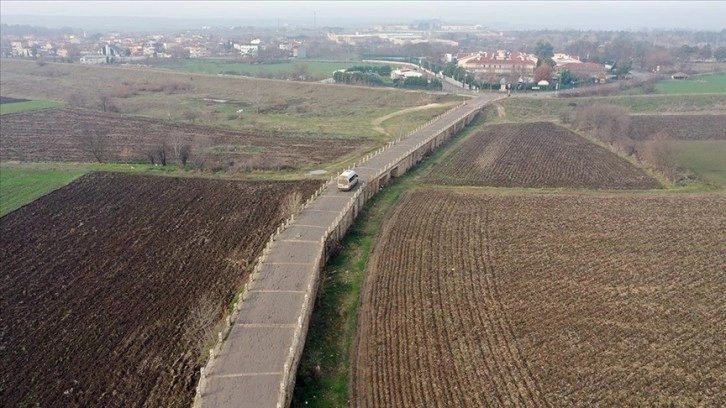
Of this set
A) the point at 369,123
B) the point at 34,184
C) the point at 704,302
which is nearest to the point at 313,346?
the point at 704,302

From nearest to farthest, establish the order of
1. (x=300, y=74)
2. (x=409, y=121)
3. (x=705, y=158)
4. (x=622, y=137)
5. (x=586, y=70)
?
(x=705, y=158)
(x=622, y=137)
(x=409, y=121)
(x=586, y=70)
(x=300, y=74)

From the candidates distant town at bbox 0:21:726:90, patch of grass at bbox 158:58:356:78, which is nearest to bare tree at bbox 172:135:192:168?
distant town at bbox 0:21:726:90

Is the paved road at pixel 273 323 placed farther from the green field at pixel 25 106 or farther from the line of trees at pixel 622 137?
the green field at pixel 25 106

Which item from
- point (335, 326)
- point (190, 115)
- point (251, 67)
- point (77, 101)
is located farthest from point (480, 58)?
point (335, 326)

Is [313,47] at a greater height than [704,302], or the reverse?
[313,47]

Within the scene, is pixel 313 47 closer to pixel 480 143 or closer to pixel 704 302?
pixel 480 143

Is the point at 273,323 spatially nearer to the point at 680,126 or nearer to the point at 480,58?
the point at 680,126
